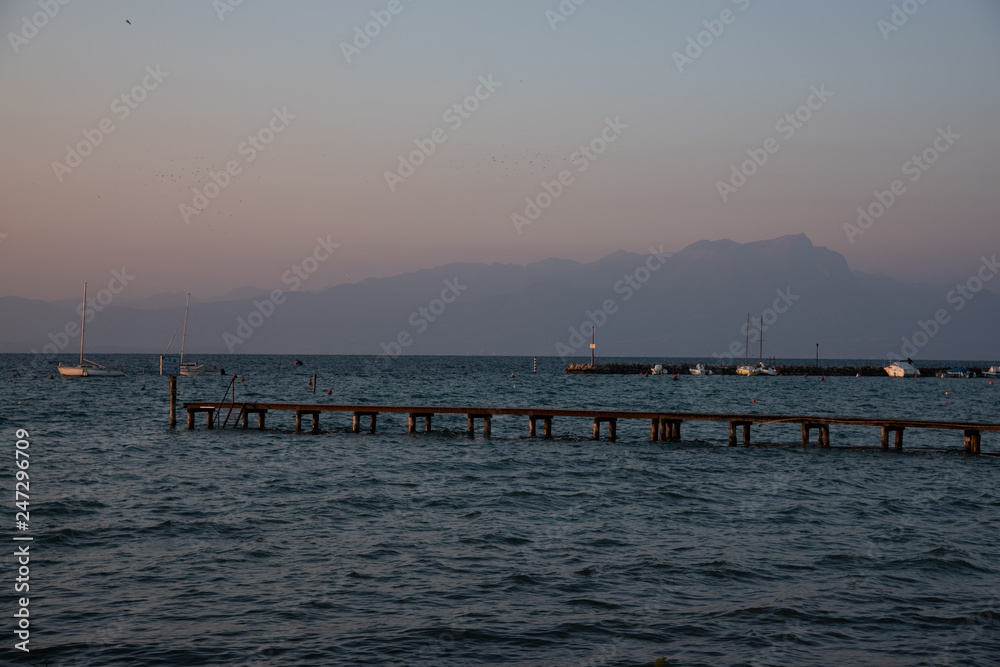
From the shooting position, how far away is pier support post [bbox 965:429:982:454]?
117 feet

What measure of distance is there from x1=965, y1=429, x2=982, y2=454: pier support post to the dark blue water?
1.21 meters

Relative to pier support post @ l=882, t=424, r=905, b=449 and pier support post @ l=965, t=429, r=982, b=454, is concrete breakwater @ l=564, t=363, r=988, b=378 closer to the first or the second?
pier support post @ l=882, t=424, r=905, b=449

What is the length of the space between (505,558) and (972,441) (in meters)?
27.7

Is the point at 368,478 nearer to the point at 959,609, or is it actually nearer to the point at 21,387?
the point at 959,609

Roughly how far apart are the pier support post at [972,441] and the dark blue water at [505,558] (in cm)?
121

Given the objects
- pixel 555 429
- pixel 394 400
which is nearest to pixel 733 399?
pixel 394 400

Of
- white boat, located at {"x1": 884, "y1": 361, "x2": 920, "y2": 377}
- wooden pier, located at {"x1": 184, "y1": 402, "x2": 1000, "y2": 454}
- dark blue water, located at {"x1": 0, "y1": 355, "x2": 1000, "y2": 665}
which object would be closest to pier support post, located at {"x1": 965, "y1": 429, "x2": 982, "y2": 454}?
wooden pier, located at {"x1": 184, "y1": 402, "x2": 1000, "y2": 454}

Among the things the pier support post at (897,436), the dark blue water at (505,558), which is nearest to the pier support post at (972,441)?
the dark blue water at (505,558)

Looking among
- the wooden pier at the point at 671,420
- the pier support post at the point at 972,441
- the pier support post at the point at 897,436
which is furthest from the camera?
the pier support post at the point at 897,436

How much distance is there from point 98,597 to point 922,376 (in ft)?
549

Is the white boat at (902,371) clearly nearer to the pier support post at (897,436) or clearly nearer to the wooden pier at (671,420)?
the wooden pier at (671,420)

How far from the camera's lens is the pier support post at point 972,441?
3562 cm

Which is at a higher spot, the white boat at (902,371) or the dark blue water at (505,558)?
the white boat at (902,371)

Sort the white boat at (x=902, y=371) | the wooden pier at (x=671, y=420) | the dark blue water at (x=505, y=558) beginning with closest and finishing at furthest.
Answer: the dark blue water at (x=505, y=558) → the wooden pier at (x=671, y=420) → the white boat at (x=902, y=371)
